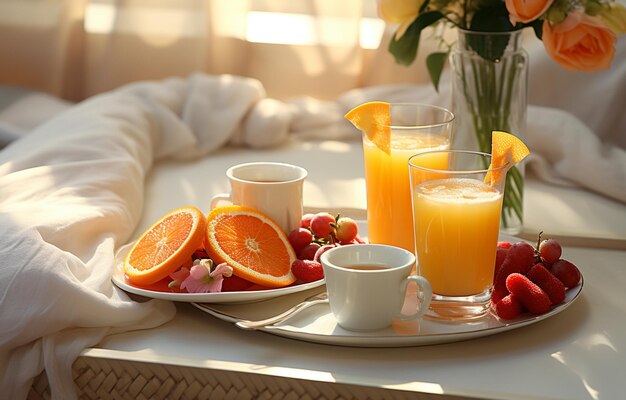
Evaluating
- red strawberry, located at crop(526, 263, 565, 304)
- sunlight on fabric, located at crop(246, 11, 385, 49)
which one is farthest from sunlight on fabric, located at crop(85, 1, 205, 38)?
red strawberry, located at crop(526, 263, 565, 304)

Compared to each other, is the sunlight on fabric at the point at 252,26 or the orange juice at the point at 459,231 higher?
the sunlight on fabric at the point at 252,26

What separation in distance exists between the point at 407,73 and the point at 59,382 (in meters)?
1.40

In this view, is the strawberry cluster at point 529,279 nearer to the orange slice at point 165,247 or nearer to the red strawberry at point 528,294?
the red strawberry at point 528,294

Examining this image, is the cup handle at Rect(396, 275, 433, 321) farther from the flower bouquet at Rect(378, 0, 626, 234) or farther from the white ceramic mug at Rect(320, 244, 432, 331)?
the flower bouquet at Rect(378, 0, 626, 234)

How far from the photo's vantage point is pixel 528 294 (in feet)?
3.06

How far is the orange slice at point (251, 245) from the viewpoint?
98cm

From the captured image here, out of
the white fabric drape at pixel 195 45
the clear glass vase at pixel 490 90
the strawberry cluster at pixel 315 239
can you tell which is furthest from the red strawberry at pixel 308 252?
the white fabric drape at pixel 195 45

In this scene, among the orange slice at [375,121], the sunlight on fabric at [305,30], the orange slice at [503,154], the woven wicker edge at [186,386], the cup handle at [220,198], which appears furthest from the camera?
the sunlight on fabric at [305,30]

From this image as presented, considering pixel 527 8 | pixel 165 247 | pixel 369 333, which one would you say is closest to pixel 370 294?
pixel 369 333

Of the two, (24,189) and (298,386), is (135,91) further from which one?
(298,386)

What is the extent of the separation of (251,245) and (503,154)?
0.31 meters

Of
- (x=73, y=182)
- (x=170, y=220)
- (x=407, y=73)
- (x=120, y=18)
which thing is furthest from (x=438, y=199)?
(x=120, y=18)

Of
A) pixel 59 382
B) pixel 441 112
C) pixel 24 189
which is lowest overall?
pixel 59 382

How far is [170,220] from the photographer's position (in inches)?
41.3
